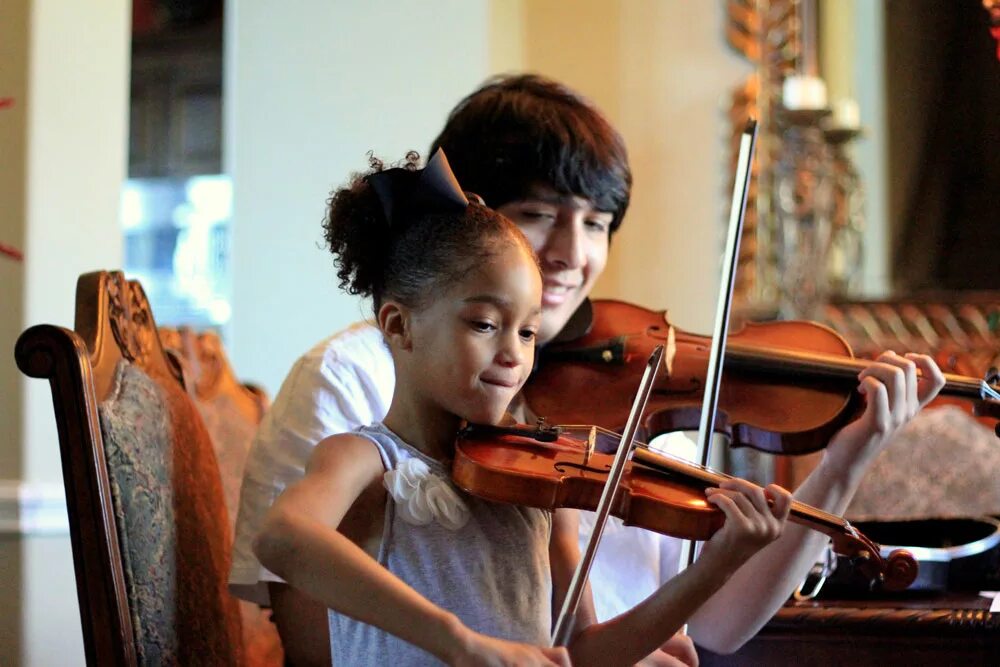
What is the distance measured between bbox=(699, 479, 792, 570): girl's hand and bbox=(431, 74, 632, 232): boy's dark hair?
58 centimetres

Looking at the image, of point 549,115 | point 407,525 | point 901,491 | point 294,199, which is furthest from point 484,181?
point 294,199

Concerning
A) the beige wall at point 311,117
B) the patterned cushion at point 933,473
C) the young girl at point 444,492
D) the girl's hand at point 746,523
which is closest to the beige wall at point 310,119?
the beige wall at point 311,117

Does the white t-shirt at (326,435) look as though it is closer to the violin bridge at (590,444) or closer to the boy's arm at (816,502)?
the boy's arm at (816,502)

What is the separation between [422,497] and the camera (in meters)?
0.98

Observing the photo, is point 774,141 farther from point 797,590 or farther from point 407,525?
point 407,525

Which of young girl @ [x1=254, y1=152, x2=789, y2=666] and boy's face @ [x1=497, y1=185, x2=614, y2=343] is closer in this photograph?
young girl @ [x1=254, y1=152, x2=789, y2=666]

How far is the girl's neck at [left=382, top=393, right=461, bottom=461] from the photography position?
1036 millimetres

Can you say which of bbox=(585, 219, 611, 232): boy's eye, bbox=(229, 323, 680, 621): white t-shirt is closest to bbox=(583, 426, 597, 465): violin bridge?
bbox=(229, 323, 680, 621): white t-shirt

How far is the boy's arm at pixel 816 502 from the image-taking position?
4.07 feet

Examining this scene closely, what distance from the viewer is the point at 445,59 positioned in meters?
2.89

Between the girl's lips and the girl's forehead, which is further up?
the girl's forehead

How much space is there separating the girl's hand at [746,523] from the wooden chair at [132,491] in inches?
19.3

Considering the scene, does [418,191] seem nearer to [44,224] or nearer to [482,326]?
[482,326]

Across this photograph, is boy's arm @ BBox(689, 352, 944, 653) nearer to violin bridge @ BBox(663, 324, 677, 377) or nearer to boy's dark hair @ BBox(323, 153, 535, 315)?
violin bridge @ BBox(663, 324, 677, 377)
